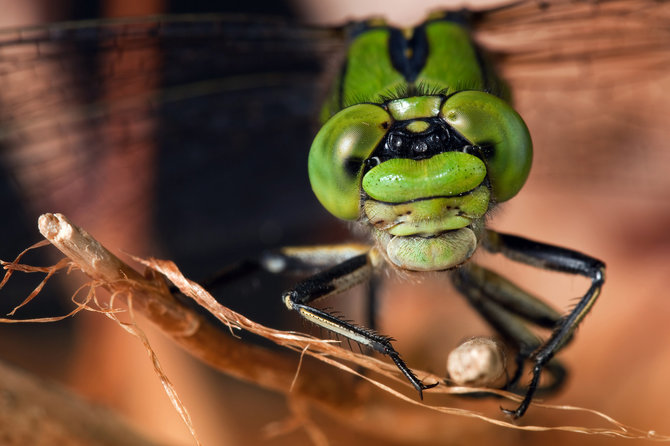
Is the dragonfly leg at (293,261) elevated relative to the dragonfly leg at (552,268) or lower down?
elevated

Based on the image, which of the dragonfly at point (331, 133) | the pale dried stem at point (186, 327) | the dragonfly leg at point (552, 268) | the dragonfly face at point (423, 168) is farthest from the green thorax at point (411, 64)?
the pale dried stem at point (186, 327)

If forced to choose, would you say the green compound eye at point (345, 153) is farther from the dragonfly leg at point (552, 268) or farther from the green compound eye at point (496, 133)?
the dragonfly leg at point (552, 268)

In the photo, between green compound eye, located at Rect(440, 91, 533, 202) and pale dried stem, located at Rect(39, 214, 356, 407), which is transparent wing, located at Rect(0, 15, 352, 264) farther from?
pale dried stem, located at Rect(39, 214, 356, 407)

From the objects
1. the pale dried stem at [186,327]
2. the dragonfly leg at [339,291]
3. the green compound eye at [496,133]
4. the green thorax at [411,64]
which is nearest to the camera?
the pale dried stem at [186,327]

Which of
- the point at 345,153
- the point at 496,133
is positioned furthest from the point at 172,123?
the point at 496,133

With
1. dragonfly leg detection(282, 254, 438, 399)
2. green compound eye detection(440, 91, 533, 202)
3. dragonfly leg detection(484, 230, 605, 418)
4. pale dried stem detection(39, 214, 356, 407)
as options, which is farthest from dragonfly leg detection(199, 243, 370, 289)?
green compound eye detection(440, 91, 533, 202)

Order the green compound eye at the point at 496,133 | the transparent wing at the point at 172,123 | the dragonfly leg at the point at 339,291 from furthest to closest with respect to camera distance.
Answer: the transparent wing at the point at 172,123 → the green compound eye at the point at 496,133 → the dragonfly leg at the point at 339,291

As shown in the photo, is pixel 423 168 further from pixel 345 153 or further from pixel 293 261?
pixel 293 261
